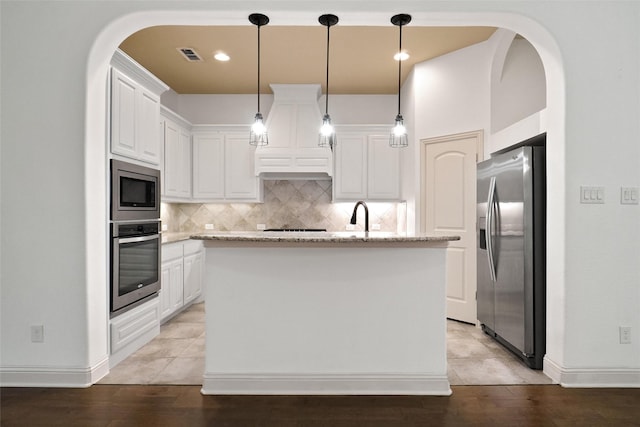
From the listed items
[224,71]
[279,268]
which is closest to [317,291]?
[279,268]

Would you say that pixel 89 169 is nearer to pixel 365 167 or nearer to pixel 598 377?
pixel 365 167

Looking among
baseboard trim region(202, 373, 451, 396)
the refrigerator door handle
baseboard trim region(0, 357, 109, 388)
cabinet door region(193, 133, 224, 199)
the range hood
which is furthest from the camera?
cabinet door region(193, 133, 224, 199)

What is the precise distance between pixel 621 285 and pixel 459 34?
8.57 feet

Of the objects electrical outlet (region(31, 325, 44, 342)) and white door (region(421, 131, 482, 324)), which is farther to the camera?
white door (region(421, 131, 482, 324))

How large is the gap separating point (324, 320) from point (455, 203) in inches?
93.3

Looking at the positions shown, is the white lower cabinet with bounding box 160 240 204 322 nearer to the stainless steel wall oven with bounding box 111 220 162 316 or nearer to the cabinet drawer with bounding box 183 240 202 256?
the cabinet drawer with bounding box 183 240 202 256

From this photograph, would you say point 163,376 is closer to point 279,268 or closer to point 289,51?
point 279,268

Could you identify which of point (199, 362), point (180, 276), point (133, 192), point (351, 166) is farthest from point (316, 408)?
point (351, 166)

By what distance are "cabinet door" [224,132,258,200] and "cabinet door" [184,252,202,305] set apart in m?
0.99

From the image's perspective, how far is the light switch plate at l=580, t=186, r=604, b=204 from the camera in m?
2.65

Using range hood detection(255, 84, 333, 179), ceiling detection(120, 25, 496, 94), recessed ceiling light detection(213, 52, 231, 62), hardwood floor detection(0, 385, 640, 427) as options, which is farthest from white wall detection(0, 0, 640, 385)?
range hood detection(255, 84, 333, 179)

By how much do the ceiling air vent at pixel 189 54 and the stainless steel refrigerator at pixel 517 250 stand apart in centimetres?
322

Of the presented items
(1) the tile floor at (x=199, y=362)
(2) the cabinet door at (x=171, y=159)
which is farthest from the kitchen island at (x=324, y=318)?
(2) the cabinet door at (x=171, y=159)

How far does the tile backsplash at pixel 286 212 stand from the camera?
5562mm
